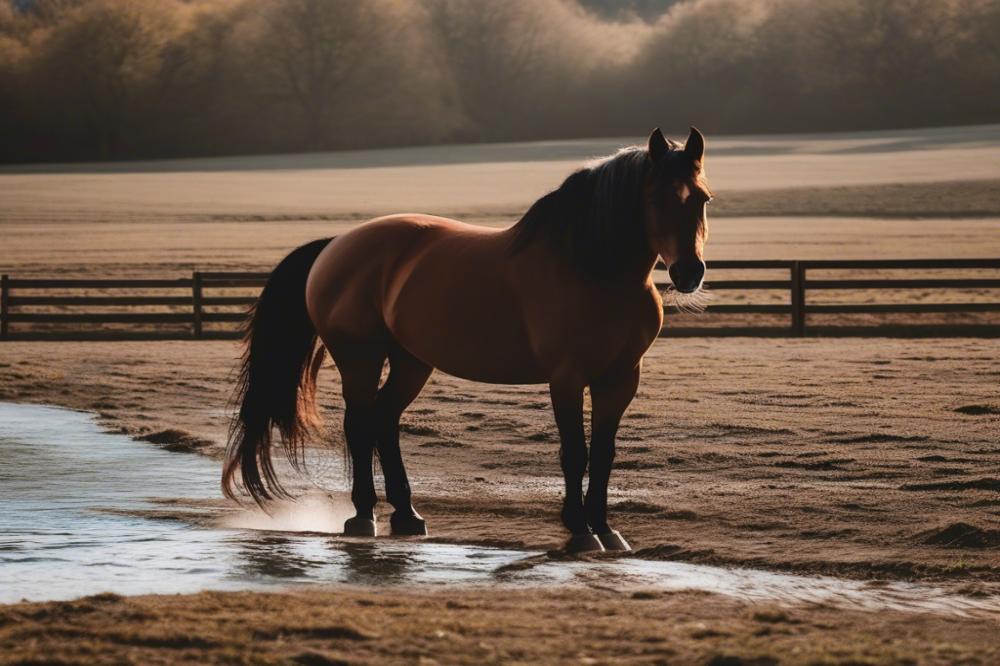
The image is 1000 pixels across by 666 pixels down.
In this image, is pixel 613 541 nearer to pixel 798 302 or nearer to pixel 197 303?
pixel 798 302

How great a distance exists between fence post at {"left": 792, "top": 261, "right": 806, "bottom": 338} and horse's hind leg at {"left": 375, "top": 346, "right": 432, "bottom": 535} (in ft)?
42.4

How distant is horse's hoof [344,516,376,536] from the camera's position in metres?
7.63

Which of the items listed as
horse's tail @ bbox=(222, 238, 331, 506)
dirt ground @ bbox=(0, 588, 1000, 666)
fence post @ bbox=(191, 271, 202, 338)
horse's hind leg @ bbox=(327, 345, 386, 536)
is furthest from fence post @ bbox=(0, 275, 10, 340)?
dirt ground @ bbox=(0, 588, 1000, 666)

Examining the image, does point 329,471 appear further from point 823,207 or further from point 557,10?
point 557,10

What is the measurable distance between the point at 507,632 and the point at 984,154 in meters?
51.6

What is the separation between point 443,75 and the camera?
236 ft

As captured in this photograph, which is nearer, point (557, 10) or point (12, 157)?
point (12, 157)

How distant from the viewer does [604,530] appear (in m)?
7.04

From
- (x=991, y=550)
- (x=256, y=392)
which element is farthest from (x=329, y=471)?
(x=991, y=550)

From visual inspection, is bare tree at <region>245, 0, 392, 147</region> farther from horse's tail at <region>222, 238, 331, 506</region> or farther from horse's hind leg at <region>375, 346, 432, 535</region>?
→ horse's hind leg at <region>375, 346, 432, 535</region>

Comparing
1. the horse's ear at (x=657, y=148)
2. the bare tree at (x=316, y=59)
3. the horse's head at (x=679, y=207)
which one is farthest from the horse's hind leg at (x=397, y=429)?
the bare tree at (x=316, y=59)

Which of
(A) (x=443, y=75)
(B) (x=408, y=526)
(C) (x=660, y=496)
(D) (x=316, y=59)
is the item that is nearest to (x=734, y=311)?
(C) (x=660, y=496)

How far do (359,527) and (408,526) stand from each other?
0.24m

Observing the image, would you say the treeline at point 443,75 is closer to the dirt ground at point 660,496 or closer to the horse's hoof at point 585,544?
the dirt ground at point 660,496
